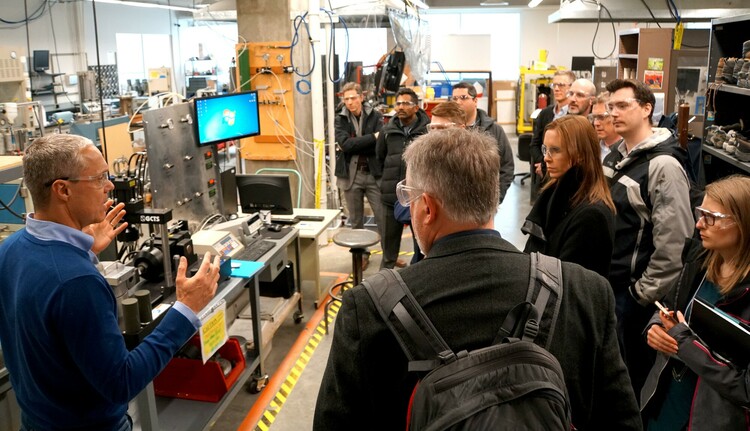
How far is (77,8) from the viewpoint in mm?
11375

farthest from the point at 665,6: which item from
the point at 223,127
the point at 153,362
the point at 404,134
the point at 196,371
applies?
the point at 153,362

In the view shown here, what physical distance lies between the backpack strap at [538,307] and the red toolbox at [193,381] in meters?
2.13

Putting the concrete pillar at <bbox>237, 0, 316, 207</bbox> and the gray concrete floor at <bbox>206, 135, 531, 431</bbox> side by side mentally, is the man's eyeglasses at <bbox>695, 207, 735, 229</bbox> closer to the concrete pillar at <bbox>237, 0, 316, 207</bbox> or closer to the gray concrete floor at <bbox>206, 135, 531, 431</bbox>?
the gray concrete floor at <bbox>206, 135, 531, 431</bbox>

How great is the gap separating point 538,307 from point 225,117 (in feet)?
9.68

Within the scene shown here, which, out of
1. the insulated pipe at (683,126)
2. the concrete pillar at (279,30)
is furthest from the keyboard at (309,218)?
the insulated pipe at (683,126)

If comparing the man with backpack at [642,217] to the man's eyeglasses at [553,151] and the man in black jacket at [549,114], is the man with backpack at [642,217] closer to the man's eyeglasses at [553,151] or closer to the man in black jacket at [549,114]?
the man's eyeglasses at [553,151]

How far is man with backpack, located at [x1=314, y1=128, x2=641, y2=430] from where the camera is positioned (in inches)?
41.8

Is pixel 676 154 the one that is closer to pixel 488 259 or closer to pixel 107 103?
pixel 488 259

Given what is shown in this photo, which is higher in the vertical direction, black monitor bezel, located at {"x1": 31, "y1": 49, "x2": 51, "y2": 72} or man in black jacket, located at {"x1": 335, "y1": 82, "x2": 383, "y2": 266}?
black monitor bezel, located at {"x1": 31, "y1": 49, "x2": 51, "y2": 72}

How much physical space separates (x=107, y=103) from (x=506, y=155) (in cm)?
736

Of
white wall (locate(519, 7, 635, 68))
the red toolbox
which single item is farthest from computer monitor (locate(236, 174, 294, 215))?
white wall (locate(519, 7, 635, 68))

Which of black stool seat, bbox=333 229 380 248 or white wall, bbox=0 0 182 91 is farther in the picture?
white wall, bbox=0 0 182 91

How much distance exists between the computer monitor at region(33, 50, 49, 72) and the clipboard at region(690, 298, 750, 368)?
1052 cm

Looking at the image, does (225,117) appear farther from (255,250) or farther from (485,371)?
(485,371)
